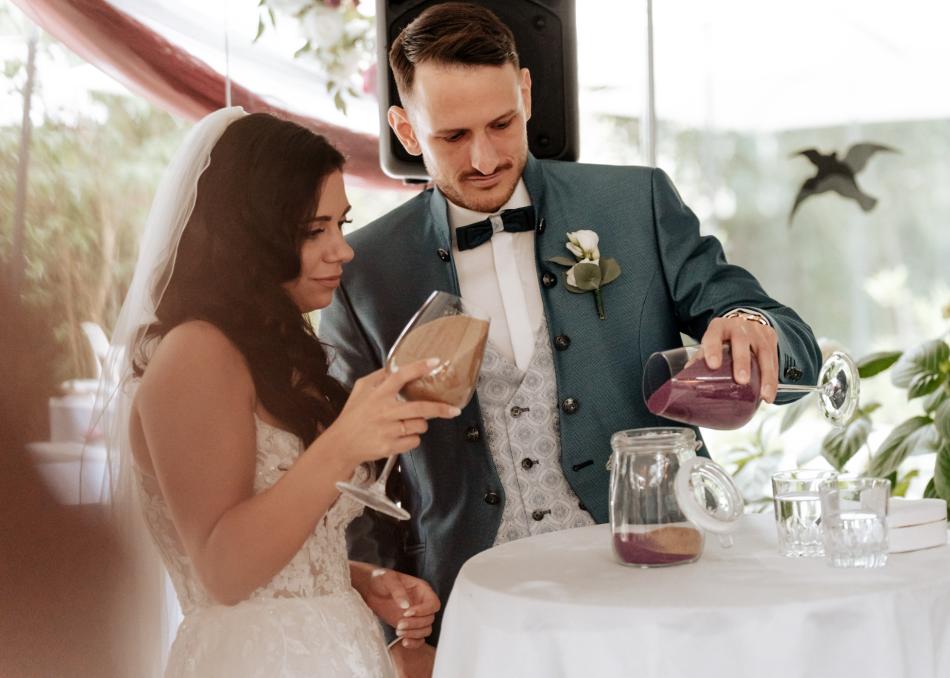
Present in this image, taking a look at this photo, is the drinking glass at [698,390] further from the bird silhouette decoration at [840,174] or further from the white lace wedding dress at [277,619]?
the bird silhouette decoration at [840,174]

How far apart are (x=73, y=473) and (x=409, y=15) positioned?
1489mm

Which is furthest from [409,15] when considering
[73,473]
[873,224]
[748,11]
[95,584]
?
[873,224]

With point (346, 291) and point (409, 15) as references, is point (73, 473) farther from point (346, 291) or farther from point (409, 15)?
point (409, 15)

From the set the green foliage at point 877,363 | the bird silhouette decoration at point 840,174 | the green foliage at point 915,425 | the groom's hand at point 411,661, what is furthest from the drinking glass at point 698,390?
the bird silhouette decoration at point 840,174

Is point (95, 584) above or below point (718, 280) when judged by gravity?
below

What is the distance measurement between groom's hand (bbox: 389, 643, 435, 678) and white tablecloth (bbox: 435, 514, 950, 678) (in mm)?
592

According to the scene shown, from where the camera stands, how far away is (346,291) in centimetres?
241

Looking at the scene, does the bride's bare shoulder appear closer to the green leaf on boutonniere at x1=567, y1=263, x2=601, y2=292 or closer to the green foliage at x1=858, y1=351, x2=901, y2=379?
the green leaf on boutonniere at x1=567, y1=263, x2=601, y2=292

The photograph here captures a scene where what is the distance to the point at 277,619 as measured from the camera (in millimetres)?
1808

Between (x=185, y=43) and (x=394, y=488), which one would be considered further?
(x=185, y=43)

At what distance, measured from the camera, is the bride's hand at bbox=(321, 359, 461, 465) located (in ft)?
4.83

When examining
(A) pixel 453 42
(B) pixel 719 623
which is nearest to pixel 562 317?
(A) pixel 453 42

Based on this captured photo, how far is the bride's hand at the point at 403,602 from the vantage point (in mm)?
1938

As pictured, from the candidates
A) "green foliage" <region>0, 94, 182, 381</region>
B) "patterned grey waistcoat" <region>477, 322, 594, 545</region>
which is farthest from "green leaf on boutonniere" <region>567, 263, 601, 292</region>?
"green foliage" <region>0, 94, 182, 381</region>
